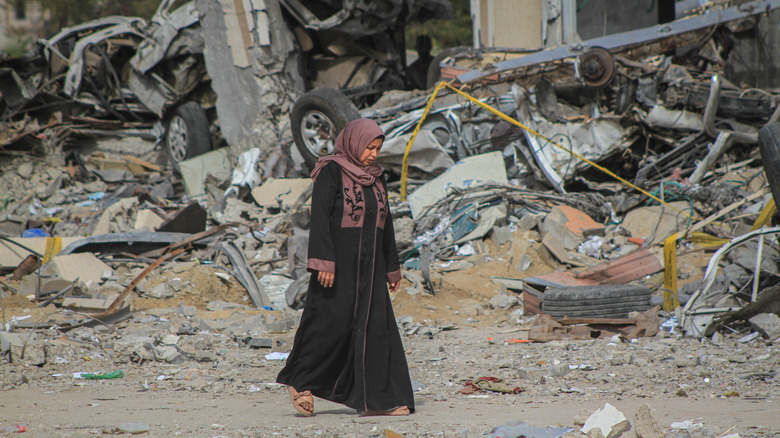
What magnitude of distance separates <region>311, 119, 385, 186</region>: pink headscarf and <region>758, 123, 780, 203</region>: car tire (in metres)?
3.11

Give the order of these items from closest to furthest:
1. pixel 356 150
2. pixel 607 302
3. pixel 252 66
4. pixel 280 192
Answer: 1. pixel 356 150
2. pixel 607 302
3. pixel 280 192
4. pixel 252 66

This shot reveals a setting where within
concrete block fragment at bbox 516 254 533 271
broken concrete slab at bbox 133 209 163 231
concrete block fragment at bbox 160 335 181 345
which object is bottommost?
concrete block fragment at bbox 160 335 181 345

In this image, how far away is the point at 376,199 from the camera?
3.36 m

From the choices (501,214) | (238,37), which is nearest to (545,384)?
(501,214)

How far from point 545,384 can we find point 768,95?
512 cm

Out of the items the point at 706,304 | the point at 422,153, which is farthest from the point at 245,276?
the point at 706,304

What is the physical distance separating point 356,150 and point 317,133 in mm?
5303

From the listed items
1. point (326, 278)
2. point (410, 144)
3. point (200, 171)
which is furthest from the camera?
point (200, 171)

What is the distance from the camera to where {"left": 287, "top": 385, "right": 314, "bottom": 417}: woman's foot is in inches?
126

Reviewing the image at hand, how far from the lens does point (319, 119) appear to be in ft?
27.4

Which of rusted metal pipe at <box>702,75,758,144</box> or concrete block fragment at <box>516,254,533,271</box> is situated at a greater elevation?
rusted metal pipe at <box>702,75,758,144</box>

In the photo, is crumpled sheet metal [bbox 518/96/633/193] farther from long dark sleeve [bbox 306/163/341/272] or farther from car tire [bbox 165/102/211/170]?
car tire [bbox 165/102/211/170]

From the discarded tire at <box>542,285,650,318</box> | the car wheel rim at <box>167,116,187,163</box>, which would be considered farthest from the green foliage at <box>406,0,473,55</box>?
the discarded tire at <box>542,285,650,318</box>

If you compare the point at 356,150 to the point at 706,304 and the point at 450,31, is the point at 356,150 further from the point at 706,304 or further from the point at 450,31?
the point at 450,31
